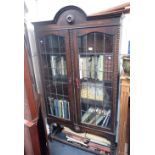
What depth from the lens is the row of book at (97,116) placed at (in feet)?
5.11

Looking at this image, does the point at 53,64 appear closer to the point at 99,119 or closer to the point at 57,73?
the point at 57,73

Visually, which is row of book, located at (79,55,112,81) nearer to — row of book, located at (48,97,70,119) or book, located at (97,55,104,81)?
book, located at (97,55,104,81)

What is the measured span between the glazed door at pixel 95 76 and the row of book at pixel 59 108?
0.19 meters

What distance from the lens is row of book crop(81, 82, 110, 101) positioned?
1.49m

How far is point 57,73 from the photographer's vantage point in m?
1.68

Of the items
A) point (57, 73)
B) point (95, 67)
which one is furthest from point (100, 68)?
point (57, 73)

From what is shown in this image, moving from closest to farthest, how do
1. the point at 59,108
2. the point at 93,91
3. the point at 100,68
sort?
1. the point at 100,68
2. the point at 93,91
3. the point at 59,108

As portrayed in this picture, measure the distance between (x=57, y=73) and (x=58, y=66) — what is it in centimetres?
9

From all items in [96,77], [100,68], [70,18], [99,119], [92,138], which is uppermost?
[70,18]

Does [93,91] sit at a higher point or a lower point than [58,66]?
lower

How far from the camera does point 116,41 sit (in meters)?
1.22

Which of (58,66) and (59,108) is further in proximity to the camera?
(59,108)

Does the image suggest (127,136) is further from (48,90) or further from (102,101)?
(48,90)
